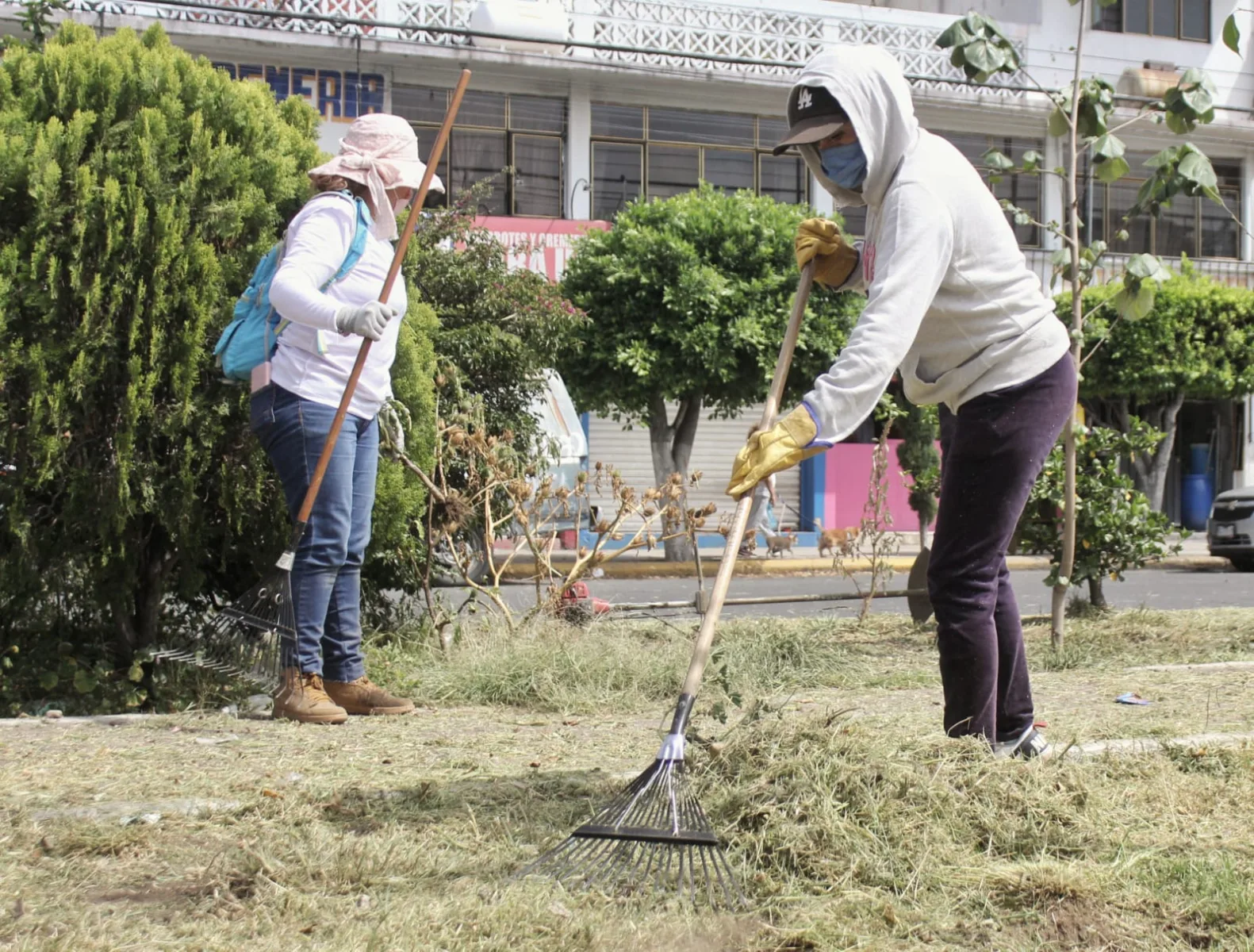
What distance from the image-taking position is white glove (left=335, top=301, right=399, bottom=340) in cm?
415

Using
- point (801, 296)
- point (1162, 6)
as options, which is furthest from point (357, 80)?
point (801, 296)

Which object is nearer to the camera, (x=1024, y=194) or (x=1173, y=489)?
(x=1024, y=194)

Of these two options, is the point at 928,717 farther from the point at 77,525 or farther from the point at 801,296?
the point at 77,525

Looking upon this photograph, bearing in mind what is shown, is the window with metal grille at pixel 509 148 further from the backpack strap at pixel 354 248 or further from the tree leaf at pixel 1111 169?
the backpack strap at pixel 354 248

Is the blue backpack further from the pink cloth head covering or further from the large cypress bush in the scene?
the large cypress bush

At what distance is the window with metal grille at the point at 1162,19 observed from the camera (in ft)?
80.0

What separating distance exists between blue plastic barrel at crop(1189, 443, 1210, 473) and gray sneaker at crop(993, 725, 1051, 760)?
79.2 ft

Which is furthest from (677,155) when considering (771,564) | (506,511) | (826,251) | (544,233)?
(826,251)

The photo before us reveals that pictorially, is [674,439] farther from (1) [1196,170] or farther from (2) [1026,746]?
(2) [1026,746]

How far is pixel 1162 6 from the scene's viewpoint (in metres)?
24.8

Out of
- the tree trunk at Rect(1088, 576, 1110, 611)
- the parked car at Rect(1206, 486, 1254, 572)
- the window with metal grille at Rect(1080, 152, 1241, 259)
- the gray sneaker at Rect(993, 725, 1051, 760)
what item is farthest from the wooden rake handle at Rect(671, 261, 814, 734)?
the window with metal grille at Rect(1080, 152, 1241, 259)

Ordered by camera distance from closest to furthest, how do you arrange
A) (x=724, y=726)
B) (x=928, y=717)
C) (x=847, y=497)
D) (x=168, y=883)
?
(x=168, y=883) → (x=724, y=726) → (x=928, y=717) → (x=847, y=497)

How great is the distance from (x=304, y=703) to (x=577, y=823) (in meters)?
1.56

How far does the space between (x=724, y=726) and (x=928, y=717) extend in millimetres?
791
